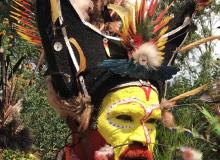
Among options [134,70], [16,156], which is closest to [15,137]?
[16,156]

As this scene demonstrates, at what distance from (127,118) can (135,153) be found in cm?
22

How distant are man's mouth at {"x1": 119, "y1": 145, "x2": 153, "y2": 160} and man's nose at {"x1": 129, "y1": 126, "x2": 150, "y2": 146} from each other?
0.12 feet

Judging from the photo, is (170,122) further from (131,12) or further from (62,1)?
(62,1)

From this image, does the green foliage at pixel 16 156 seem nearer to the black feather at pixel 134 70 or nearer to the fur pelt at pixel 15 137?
the fur pelt at pixel 15 137

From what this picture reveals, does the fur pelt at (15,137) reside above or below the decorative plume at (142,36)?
below

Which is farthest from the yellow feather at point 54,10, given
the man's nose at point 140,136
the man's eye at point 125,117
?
the man's nose at point 140,136

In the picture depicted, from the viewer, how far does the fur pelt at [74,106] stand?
3479 millimetres

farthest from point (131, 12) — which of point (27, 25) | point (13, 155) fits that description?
point (13, 155)

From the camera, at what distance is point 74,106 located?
3533mm

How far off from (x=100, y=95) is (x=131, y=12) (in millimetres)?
561

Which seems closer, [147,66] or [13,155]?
[147,66]

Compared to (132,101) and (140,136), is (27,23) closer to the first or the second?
(132,101)

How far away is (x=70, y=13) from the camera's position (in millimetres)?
3611

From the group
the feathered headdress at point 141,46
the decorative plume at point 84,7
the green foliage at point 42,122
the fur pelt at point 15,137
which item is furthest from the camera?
the green foliage at point 42,122
